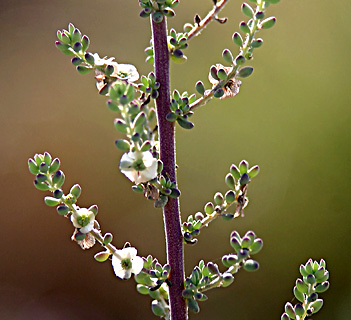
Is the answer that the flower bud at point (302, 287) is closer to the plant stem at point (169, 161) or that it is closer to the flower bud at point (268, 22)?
the plant stem at point (169, 161)

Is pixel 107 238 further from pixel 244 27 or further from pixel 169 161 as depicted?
pixel 244 27

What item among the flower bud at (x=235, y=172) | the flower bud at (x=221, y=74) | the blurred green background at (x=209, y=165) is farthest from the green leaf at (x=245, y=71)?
the blurred green background at (x=209, y=165)

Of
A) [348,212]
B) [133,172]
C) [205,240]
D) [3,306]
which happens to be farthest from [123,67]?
[3,306]

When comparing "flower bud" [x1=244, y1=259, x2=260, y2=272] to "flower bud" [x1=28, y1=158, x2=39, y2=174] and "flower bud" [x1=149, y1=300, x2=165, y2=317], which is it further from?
"flower bud" [x1=28, y1=158, x2=39, y2=174]

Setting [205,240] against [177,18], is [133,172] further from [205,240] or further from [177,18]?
[177,18]

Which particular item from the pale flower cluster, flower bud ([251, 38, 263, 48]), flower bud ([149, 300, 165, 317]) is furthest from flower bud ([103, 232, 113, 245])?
flower bud ([251, 38, 263, 48])

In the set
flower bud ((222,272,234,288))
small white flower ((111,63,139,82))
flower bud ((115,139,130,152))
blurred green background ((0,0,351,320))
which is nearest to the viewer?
flower bud ((115,139,130,152))
